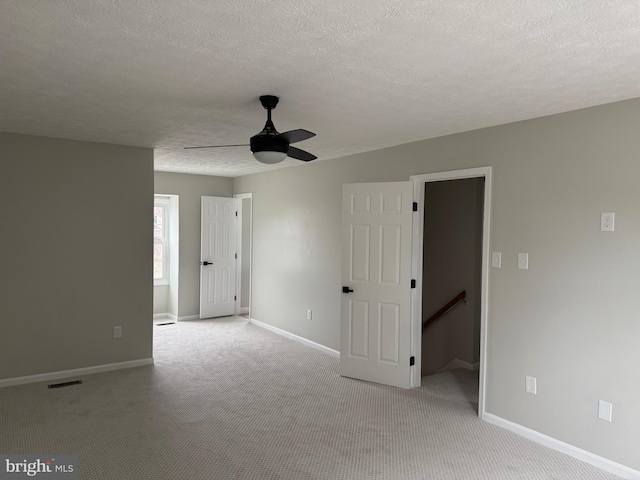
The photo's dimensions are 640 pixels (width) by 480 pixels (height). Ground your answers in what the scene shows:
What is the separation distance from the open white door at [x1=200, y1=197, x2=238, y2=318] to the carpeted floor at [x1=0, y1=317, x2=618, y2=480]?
2.51 m

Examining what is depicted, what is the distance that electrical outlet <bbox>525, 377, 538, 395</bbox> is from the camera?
11.4 feet

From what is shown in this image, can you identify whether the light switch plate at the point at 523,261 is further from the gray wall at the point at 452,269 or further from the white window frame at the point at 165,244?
the white window frame at the point at 165,244

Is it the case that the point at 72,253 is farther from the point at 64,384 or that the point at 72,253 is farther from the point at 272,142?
the point at 272,142

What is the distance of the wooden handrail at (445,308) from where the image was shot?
5.50 meters

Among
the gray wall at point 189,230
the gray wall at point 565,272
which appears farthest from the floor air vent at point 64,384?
the gray wall at point 565,272

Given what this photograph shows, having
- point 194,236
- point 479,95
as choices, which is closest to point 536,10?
point 479,95

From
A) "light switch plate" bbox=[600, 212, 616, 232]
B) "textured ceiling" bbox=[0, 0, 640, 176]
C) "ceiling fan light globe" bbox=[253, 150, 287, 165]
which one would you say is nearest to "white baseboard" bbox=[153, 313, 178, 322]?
"textured ceiling" bbox=[0, 0, 640, 176]

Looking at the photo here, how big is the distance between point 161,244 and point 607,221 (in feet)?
22.0

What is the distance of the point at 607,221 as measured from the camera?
3.08 meters

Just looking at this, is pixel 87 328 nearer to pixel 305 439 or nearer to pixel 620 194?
pixel 305 439

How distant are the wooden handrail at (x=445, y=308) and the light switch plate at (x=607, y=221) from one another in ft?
8.22

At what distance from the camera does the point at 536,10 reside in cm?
179

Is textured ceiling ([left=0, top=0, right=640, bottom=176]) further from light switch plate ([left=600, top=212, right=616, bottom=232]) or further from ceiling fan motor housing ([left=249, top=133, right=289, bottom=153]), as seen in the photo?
light switch plate ([left=600, top=212, right=616, bottom=232])

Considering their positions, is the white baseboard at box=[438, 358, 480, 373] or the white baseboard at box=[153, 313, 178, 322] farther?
the white baseboard at box=[153, 313, 178, 322]
